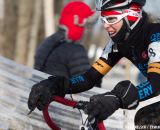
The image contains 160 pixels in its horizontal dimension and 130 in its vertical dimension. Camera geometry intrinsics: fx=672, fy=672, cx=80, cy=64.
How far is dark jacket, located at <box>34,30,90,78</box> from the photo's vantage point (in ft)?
25.1

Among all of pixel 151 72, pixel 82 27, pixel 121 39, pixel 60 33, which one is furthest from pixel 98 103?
pixel 82 27

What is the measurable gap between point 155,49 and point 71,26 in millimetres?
3356

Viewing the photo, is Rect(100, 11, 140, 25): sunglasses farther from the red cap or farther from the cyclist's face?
the red cap

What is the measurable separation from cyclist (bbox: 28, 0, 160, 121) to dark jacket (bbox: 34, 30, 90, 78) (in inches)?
69.2

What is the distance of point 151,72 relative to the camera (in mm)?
5016

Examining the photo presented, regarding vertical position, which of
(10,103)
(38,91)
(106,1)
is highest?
(106,1)

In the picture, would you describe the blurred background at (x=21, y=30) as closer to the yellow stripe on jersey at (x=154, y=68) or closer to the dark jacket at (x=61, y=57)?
the dark jacket at (x=61, y=57)

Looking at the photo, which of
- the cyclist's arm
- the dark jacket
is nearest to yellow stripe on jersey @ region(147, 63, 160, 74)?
the cyclist's arm

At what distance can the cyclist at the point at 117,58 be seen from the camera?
189 inches

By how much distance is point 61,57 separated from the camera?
7633 millimetres

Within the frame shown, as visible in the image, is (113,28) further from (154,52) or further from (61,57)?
(61,57)

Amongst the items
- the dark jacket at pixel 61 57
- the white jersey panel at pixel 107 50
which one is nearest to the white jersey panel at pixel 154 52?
the white jersey panel at pixel 107 50

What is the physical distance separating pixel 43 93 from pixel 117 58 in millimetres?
856

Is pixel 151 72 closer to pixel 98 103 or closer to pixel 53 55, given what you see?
pixel 98 103
